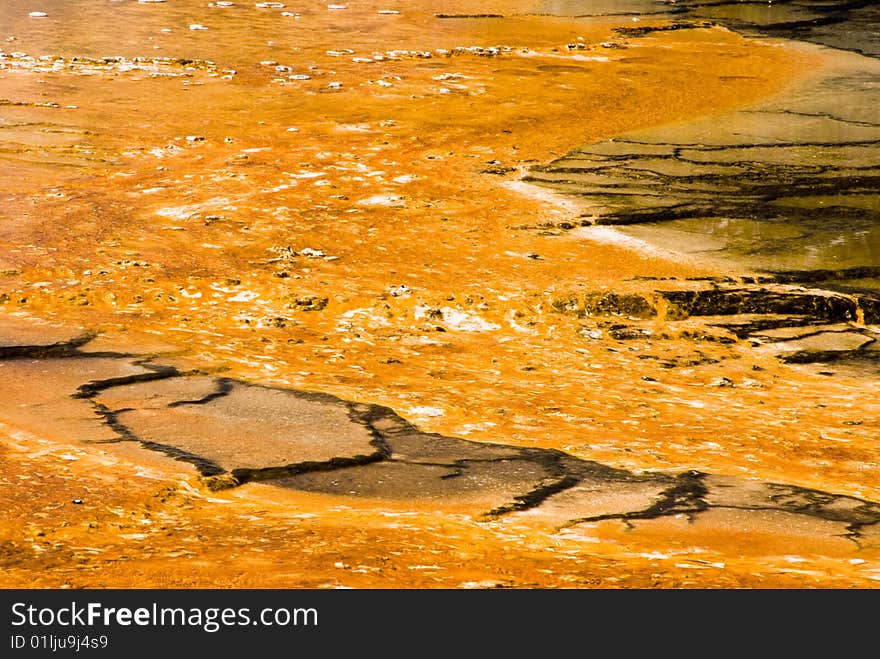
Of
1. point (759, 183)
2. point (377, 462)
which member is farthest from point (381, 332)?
point (759, 183)

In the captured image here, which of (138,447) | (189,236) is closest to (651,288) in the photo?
(189,236)

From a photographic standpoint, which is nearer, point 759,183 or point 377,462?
point 377,462

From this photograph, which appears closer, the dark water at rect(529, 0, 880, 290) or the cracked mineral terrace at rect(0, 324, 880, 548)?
the cracked mineral terrace at rect(0, 324, 880, 548)

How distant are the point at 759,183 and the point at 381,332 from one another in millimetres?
2904

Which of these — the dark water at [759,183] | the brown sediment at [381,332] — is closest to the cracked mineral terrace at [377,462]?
the brown sediment at [381,332]

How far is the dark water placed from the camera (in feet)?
18.4

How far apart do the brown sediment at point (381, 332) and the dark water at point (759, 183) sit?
11.8 inches

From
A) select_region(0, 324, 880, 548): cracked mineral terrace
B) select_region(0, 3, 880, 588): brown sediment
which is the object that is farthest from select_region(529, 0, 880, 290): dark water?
select_region(0, 324, 880, 548): cracked mineral terrace

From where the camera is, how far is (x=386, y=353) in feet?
14.3

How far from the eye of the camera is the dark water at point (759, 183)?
18.4 feet

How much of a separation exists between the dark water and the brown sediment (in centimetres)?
30

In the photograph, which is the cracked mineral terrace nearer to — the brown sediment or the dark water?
the brown sediment

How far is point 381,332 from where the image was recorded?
4582 millimetres

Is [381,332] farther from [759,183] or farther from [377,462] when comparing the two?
[759,183]
